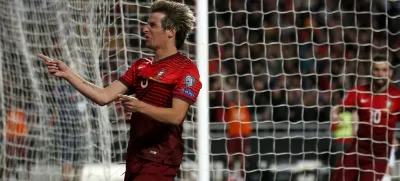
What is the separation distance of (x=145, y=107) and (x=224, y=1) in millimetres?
6305

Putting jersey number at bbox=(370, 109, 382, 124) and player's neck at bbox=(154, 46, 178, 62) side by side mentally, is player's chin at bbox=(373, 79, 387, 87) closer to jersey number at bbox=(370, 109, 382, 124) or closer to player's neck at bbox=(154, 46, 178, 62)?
jersey number at bbox=(370, 109, 382, 124)

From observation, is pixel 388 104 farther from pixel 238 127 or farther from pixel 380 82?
pixel 238 127

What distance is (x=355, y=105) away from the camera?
8.73 metres

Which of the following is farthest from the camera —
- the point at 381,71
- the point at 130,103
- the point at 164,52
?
the point at 381,71

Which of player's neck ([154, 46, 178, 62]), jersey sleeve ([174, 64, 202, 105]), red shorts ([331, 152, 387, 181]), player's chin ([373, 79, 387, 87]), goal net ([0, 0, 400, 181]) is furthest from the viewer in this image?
red shorts ([331, 152, 387, 181])

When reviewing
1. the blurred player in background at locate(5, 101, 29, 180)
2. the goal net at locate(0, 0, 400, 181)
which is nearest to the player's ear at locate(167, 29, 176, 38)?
the goal net at locate(0, 0, 400, 181)

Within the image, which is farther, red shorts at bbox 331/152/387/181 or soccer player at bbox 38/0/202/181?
red shorts at bbox 331/152/387/181

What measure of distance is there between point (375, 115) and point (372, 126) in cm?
11

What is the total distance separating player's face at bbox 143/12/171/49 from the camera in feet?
16.7

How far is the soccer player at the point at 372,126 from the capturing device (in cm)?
863

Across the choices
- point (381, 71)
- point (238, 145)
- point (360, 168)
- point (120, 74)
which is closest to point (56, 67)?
point (120, 74)

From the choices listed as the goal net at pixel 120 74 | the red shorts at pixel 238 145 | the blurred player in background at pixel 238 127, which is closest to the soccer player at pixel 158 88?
the goal net at pixel 120 74

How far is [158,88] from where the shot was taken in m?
5.06

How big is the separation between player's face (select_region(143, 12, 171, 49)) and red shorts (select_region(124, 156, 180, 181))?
662 millimetres
